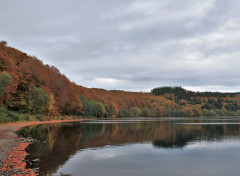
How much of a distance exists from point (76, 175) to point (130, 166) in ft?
18.4

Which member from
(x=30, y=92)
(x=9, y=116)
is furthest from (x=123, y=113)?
(x=9, y=116)

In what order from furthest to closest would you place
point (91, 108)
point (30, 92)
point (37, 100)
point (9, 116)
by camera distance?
point (91, 108)
point (37, 100)
point (30, 92)
point (9, 116)

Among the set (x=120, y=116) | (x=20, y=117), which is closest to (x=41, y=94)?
(x=20, y=117)

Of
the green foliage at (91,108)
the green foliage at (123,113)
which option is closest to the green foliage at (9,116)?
the green foliage at (91,108)

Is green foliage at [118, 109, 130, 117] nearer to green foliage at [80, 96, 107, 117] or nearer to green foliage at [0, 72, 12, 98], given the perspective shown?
green foliage at [80, 96, 107, 117]

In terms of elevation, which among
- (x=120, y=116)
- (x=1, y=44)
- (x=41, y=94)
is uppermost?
(x=1, y=44)

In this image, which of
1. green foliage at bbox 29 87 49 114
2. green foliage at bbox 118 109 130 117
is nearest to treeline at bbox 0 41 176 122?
green foliage at bbox 29 87 49 114

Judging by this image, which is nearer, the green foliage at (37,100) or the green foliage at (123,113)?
the green foliage at (37,100)

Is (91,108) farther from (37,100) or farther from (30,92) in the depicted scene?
(30,92)

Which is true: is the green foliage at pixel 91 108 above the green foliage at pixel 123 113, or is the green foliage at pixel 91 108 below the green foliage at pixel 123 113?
above

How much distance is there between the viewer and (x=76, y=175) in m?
18.0

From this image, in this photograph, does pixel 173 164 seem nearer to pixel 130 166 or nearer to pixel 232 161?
pixel 130 166

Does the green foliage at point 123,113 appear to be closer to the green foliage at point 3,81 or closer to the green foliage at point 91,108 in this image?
the green foliage at point 91,108

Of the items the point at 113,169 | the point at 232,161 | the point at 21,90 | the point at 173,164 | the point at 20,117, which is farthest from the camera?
the point at 21,90
